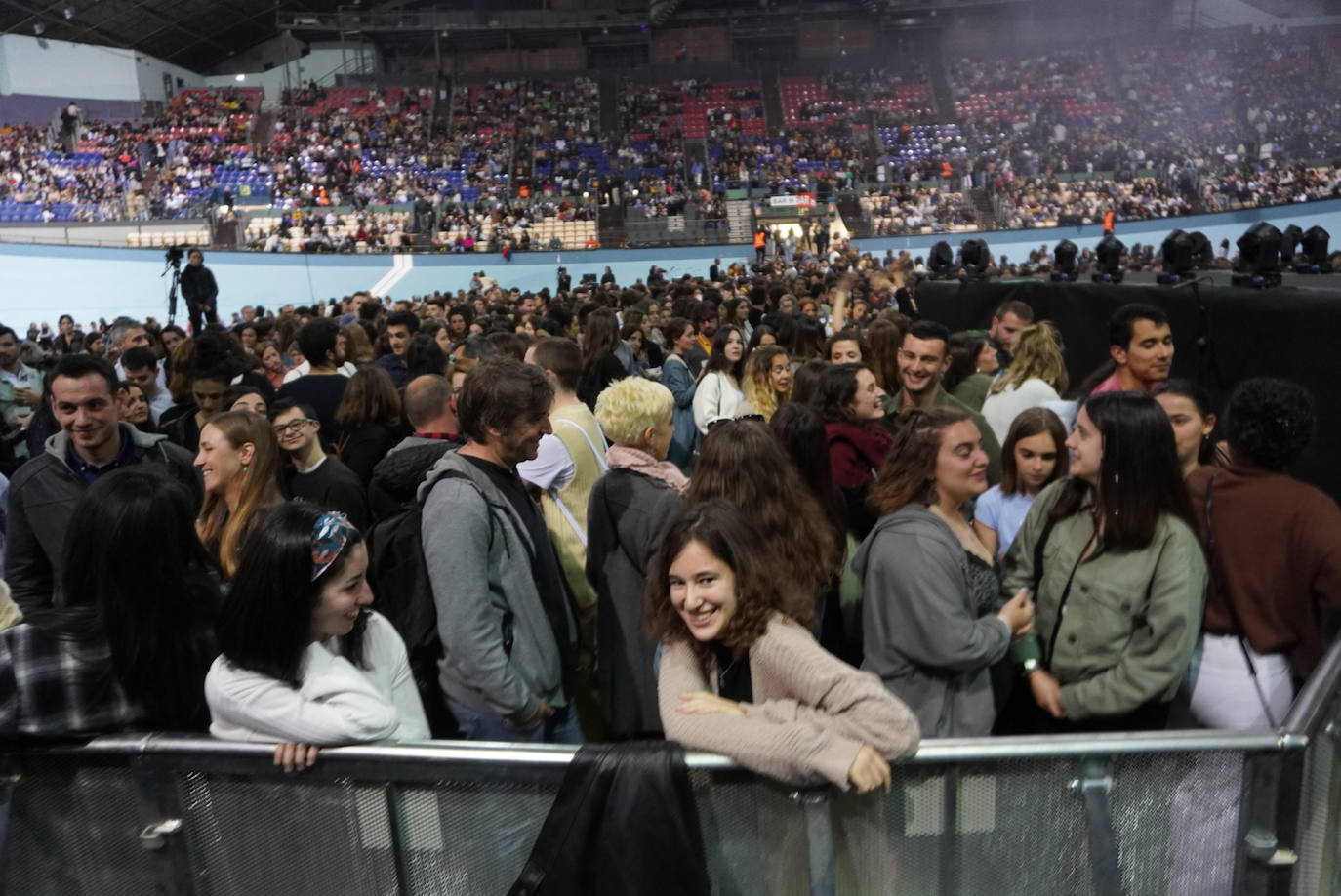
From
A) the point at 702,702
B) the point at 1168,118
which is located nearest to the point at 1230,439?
the point at 702,702

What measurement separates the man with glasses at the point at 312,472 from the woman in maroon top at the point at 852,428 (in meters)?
1.59

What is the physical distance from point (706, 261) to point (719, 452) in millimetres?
21459

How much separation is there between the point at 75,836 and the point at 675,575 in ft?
4.34

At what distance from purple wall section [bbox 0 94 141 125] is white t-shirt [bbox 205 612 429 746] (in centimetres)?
3724

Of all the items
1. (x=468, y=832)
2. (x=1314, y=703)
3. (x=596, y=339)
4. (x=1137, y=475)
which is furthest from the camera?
(x=596, y=339)

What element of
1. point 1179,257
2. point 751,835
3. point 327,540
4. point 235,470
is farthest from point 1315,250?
point 327,540

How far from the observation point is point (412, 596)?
273cm

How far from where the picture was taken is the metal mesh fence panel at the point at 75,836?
6.80 feet

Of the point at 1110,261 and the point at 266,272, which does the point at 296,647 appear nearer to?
the point at 1110,261

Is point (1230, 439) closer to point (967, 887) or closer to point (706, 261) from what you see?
point (967, 887)

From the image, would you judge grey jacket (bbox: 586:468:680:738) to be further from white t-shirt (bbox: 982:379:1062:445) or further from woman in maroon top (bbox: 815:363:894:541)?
white t-shirt (bbox: 982:379:1062:445)

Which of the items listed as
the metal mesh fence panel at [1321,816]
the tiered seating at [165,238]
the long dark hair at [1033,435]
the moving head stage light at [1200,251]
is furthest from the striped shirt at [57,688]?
the tiered seating at [165,238]

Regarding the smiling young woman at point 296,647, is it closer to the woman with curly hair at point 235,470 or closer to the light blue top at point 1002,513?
the woman with curly hair at point 235,470

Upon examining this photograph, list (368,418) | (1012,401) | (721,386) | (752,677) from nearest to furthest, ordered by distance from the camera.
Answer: (752,677)
(368,418)
(1012,401)
(721,386)
